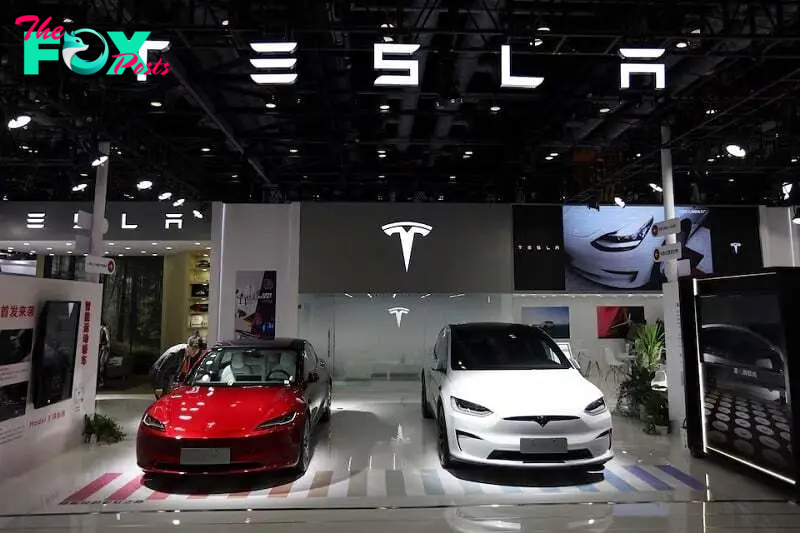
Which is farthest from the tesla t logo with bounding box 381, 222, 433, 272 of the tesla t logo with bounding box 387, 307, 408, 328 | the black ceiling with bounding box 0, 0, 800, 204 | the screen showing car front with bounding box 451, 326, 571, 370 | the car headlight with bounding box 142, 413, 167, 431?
the car headlight with bounding box 142, 413, 167, 431

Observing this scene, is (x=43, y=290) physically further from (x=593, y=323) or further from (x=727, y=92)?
(x=593, y=323)

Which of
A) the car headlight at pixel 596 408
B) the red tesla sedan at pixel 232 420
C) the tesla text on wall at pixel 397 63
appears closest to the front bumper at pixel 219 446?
the red tesla sedan at pixel 232 420

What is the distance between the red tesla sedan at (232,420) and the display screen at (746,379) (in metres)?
3.95

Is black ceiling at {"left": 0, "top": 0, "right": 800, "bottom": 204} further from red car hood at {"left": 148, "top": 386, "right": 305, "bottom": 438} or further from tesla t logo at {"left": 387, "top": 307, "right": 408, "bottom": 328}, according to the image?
red car hood at {"left": 148, "top": 386, "right": 305, "bottom": 438}

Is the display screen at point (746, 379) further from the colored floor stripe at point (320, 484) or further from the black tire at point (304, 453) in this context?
the black tire at point (304, 453)

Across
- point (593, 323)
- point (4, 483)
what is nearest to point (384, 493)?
point (4, 483)

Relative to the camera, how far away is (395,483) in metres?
4.32

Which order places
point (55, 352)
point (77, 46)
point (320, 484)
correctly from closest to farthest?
point (320, 484)
point (77, 46)
point (55, 352)

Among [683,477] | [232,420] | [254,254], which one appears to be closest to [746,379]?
[683,477]

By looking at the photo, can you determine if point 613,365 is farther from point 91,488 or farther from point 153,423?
point 91,488

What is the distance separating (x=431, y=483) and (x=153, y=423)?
7.88 ft

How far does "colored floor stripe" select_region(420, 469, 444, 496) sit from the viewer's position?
405 cm

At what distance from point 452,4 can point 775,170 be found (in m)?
8.50

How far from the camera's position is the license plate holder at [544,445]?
3.96 meters
